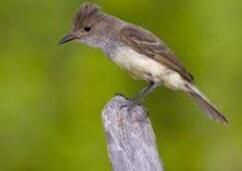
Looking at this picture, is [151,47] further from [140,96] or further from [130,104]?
[130,104]

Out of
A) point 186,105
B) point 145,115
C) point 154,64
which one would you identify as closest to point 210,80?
point 186,105

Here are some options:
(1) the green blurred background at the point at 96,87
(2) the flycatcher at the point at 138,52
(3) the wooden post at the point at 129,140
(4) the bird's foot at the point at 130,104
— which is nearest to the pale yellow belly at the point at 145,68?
(2) the flycatcher at the point at 138,52

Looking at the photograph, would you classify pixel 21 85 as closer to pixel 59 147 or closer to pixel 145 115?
pixel 59 147

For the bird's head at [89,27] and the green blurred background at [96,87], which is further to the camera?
the green blurred background at [96,87]

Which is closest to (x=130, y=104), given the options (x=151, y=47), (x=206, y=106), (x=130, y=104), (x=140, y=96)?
(x=130, y=104)

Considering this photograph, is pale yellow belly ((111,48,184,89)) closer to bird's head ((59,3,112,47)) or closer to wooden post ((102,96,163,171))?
bird's head ((59,3,112,47))

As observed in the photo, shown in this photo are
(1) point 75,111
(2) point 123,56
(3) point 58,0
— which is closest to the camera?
(2) point 123,56

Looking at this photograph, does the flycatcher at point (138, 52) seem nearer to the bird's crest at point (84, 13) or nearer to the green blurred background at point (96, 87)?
the bird's crest at point (84, 13)
